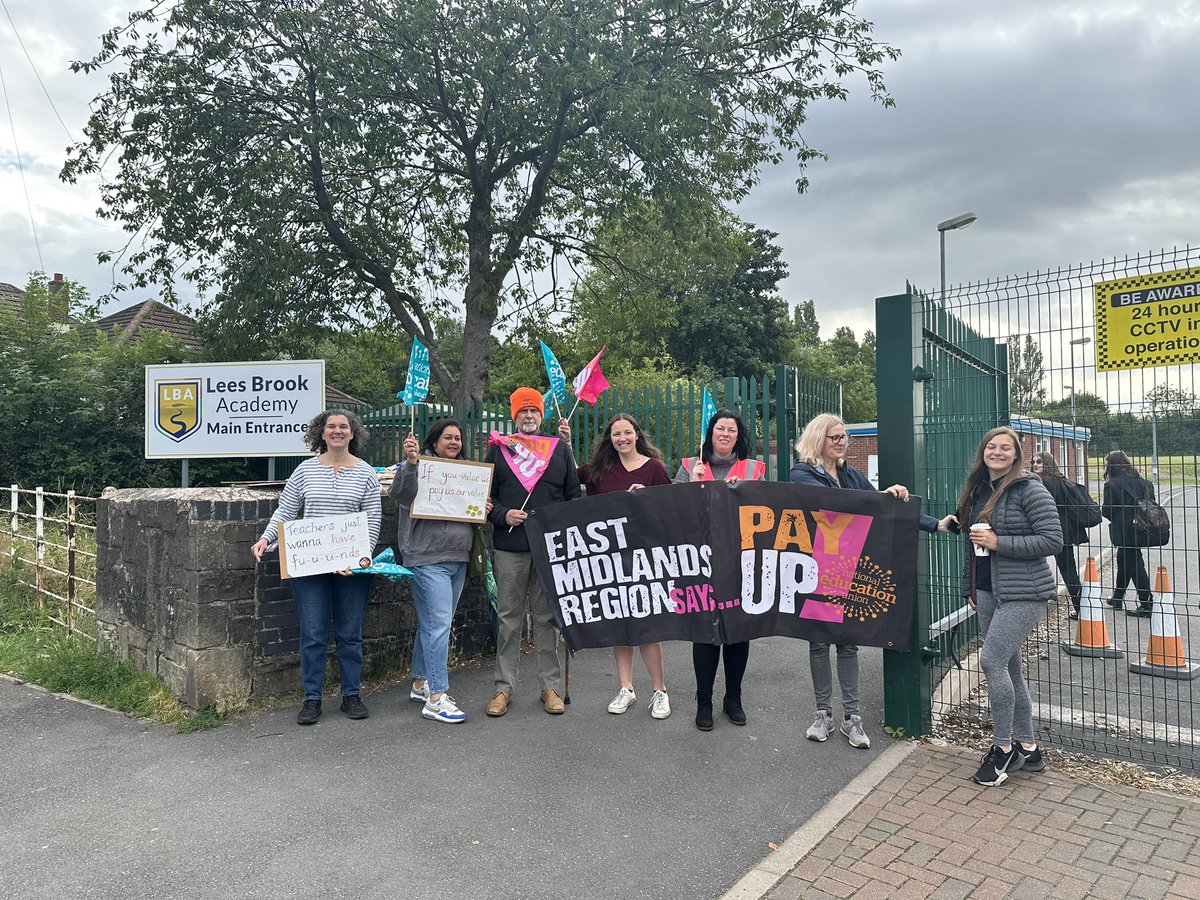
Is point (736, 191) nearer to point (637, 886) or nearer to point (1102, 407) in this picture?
point (1102, 407)

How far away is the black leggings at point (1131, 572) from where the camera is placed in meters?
4.62

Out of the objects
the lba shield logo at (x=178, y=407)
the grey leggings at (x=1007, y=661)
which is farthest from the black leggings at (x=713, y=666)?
the lba shield logo at (x=178, y=407)

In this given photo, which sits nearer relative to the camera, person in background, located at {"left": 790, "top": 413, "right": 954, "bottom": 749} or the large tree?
person in background, located at {"left": 790, "top": 413, "right": 954, "bottom": 749}

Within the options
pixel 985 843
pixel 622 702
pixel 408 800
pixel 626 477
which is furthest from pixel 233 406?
pixel 985 843

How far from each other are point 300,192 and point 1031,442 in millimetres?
12989

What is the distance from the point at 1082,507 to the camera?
432 centimetres

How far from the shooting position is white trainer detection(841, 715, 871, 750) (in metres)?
4.68

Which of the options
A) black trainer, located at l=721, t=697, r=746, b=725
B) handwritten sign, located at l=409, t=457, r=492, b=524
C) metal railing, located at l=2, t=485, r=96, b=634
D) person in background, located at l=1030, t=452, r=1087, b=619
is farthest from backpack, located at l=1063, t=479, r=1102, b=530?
metal railing, located at l=2, t=485, r=96, b=634

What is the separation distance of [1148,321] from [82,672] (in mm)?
7436

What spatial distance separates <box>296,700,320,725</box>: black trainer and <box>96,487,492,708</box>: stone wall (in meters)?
0.47

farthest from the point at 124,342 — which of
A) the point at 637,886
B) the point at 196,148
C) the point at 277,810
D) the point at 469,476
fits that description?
the point at 637,886

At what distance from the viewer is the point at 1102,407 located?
4219mm

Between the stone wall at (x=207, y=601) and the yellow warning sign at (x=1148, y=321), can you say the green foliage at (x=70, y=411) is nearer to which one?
the stone wall at (x=207, y=601)

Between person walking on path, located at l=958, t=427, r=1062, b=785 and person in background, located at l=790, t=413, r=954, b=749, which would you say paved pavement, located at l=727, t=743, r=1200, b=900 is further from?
person in background, located at l=790, t=413, r=954, b=749
